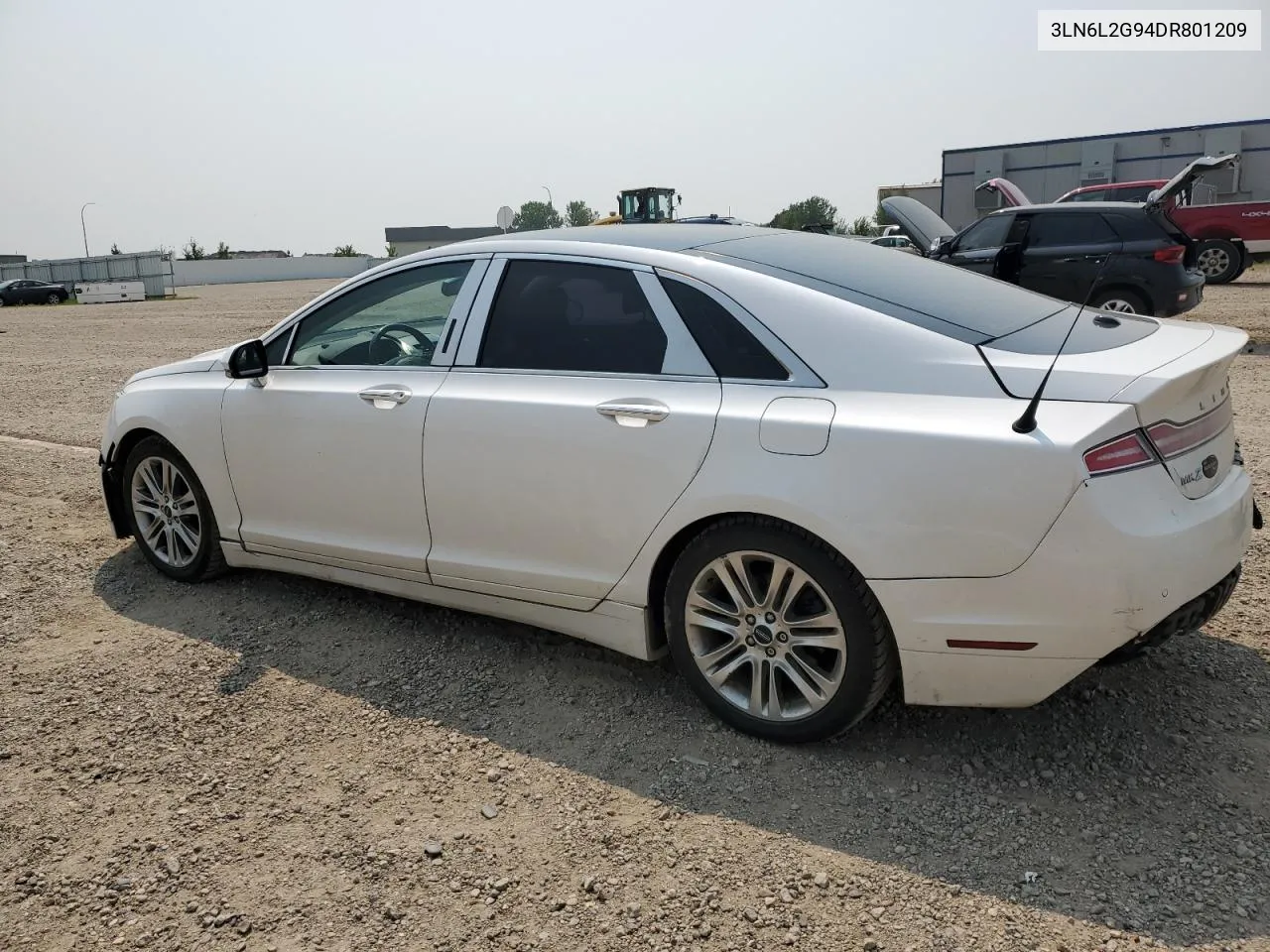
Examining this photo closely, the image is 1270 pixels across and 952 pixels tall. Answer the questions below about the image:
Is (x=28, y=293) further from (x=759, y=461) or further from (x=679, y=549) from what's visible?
(x=759, y=461)

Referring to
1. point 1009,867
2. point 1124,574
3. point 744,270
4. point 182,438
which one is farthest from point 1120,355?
point 182,438

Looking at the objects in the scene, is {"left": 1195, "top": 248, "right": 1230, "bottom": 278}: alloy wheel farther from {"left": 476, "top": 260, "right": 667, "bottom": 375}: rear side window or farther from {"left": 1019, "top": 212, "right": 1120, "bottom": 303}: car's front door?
{"left": 476, "top": 260, "right": 667, "bottom": 375}: rear side window

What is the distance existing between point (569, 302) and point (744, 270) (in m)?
0.69

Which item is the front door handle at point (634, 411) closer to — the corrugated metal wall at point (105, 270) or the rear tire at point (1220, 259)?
the rear tire at point (1220, 259)

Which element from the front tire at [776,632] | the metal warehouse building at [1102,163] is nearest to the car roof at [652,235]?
the front tire at [776,632]

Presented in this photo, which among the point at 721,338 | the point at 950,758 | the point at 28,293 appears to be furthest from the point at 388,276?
the point at 28,293

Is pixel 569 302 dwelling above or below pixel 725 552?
above

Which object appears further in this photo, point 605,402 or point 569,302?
point 569,302

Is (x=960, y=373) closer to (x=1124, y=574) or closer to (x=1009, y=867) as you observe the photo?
(x=1124, y=574)

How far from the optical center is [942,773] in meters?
3.13

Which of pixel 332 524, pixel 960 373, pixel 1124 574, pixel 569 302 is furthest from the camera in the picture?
pixel 332 524

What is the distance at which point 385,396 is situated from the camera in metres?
3.98

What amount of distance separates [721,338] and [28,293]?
50176 mm

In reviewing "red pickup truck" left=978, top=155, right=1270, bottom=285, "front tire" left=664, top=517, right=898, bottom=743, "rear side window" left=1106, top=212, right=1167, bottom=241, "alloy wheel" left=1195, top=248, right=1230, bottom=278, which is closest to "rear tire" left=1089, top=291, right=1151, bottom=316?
"rear side window" left=1106, top=212, right=1167, bottom=241
